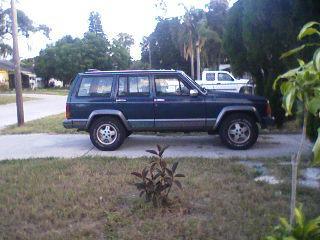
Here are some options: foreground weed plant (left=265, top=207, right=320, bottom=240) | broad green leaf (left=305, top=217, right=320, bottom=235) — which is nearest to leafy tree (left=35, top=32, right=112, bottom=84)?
foreground weed plant (left=265, top=207, right=320, bottom=240)

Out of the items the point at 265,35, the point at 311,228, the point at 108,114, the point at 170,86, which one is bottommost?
the point at 311,228

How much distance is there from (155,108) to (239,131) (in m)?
1.91

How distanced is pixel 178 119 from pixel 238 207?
16.0ft

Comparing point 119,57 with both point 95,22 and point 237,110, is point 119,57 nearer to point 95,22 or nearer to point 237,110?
point 95,22

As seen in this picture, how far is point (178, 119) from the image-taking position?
10.8 m

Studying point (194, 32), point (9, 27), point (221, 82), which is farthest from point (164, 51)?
point (221, 82)

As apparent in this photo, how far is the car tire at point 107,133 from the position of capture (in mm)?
10953

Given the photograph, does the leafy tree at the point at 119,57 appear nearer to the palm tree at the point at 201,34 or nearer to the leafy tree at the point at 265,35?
the palm tree at the point at 201,34

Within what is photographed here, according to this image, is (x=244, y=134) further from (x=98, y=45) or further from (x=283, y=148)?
(x=98, y=45)

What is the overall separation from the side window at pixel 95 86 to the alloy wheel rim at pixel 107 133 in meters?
0.73

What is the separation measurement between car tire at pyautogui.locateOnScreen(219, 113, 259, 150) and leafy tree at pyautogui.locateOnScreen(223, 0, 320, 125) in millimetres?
1659

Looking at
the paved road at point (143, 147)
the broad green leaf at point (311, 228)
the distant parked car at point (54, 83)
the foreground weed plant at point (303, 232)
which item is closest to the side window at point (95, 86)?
the paved road at point (143, 147)

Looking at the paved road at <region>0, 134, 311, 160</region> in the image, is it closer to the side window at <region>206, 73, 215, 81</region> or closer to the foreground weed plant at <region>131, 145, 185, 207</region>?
the foreground weed plant at <region>131, 145, 185, 207</region>

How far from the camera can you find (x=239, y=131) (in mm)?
10727
